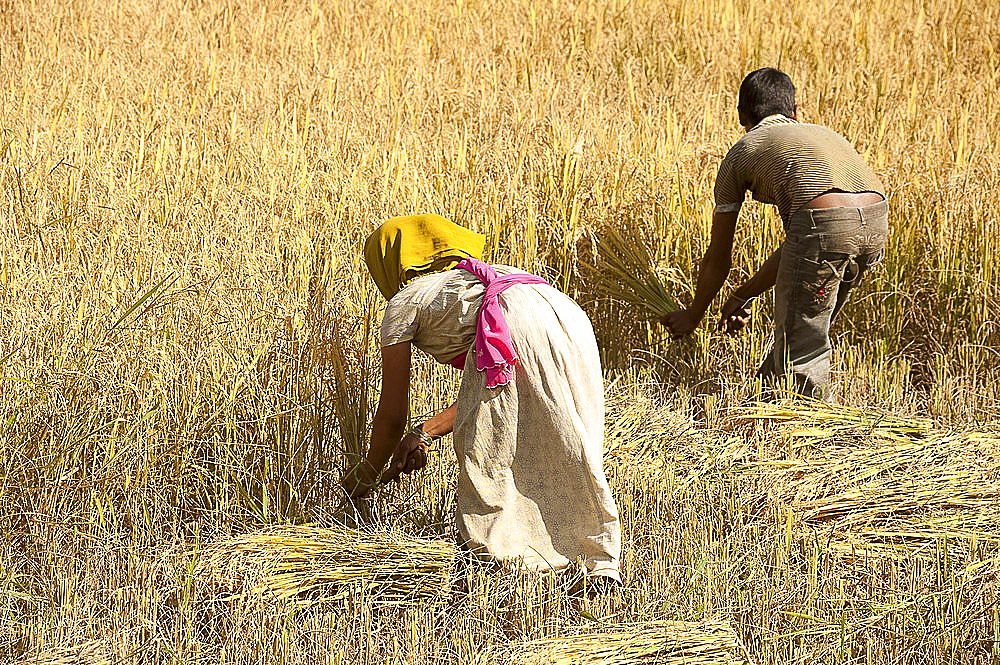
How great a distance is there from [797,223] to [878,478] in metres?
0.91

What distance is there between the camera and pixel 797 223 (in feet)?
11.9

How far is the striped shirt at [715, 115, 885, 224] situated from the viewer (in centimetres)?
357

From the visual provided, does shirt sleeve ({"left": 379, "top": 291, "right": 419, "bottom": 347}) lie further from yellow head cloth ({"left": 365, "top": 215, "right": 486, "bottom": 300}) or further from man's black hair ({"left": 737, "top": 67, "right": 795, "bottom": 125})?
man's black hair ({"left": 737, "top": 67, "right": 795, "bottom": 125})

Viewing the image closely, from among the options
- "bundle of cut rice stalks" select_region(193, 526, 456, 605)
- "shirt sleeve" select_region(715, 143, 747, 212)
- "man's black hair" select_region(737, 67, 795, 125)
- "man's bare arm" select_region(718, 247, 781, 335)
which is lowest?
"bundle of cut rice stalks" select_region(193, 526, 456, 605)

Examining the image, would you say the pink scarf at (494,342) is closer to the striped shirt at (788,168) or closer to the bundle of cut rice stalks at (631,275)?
the striped shirt at (788,168)

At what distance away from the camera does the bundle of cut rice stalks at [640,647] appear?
233cm

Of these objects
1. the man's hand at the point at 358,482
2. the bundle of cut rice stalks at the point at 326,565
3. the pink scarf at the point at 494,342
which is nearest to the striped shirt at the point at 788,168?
the pink scarf at the point at 494,342

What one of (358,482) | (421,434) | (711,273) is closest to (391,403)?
(421,434)

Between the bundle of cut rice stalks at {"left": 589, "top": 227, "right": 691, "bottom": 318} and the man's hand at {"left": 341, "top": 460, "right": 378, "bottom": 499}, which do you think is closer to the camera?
the man's hand at {"left": 341, "top": 460, "right": 378, "bottom": 499}

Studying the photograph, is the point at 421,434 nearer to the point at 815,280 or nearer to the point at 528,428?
the point at 528,428

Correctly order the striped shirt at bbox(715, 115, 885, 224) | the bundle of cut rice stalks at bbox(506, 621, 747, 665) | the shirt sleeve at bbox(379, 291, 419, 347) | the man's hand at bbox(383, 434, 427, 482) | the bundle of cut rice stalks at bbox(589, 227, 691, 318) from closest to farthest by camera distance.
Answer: the bundle of cut rice stalks at bbox(506, 621, 747, 665) < the shirt sleeve at bbox(379, 291, 419, 347) < the man's hand at bbox(383, 434, 427, 482) < the striped shirt at bbox(715, 115, 885, 224) < the bundle of cut rice stalks at bbox(589, 227, 691, 318)

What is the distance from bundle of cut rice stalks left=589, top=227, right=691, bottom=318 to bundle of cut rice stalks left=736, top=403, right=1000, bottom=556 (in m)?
0.56

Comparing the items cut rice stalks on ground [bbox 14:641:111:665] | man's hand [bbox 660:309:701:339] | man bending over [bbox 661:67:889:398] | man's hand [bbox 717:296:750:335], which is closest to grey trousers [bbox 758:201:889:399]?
man bending over [bbox 661:67:889:398]

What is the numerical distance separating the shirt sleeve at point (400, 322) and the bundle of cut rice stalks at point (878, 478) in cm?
122
